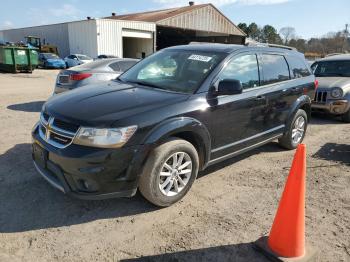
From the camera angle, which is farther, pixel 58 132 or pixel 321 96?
pixel 321 96

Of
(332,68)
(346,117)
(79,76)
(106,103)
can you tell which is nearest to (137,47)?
(332,68)

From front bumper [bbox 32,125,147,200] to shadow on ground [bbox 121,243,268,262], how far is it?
75cm

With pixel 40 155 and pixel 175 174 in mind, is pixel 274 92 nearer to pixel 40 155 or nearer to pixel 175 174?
pixel 175 174

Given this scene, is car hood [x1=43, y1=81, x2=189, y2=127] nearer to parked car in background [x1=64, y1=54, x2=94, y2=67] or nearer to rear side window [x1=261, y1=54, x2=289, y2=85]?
rear side window [x1=261, y1=54, x2=289, y2=85]

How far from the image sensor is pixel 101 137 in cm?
320

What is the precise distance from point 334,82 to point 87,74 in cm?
629

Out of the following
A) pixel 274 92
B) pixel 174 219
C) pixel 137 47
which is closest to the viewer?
pixel 174 219

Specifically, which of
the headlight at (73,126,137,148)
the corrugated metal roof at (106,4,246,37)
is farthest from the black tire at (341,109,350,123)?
the corrugated metal roof at (106,4,246,37)

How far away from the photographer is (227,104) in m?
4.16

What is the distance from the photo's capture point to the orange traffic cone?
2.84m

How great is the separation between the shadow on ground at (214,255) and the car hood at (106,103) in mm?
1314

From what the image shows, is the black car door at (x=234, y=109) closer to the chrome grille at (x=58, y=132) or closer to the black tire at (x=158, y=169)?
the black tire at (x=158, y=169)

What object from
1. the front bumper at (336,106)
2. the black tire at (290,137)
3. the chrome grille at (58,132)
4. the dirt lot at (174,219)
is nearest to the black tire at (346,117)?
the front bumper at (336,106)

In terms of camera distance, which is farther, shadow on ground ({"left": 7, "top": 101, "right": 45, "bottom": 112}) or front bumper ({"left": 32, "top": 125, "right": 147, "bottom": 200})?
shadow on ground ({"left": 7, "top": 101, "right": 45, "bottom": 112})
